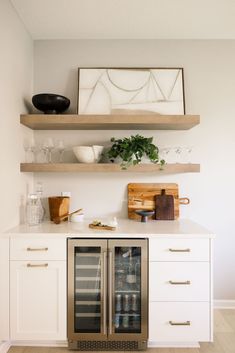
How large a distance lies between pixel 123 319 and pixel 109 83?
6.62 ft

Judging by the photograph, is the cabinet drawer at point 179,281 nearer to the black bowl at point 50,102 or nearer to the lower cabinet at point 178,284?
the lower cabinet at point 178,284

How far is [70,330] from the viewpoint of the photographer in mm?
2062

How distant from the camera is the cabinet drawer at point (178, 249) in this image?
2.06m

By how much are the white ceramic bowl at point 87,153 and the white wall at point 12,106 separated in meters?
0.48

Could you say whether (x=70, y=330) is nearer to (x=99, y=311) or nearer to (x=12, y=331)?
(x=99, y=311)

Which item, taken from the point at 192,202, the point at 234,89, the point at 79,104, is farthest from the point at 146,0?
the point at 192,202

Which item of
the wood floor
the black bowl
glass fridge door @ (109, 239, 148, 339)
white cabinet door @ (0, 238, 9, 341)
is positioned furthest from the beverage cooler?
the black bowl

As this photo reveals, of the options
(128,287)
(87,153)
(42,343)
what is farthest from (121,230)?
(42,343)

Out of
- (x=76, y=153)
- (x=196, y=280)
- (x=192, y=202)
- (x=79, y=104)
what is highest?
(x=79, y=104)

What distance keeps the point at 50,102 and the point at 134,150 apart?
833mm

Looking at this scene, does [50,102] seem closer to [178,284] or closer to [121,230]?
[121,230]

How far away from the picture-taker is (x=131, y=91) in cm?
265

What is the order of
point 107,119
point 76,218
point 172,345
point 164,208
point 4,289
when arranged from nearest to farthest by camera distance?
point 4,289 → point 172,345 → point 107,119 → point 76,218 → point 164,208

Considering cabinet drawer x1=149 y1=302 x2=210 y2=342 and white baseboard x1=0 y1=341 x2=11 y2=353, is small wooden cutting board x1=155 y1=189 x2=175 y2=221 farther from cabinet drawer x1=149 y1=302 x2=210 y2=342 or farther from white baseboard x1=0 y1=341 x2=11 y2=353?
white baseboard x1=0 y1=341 x2=11 y2=353
